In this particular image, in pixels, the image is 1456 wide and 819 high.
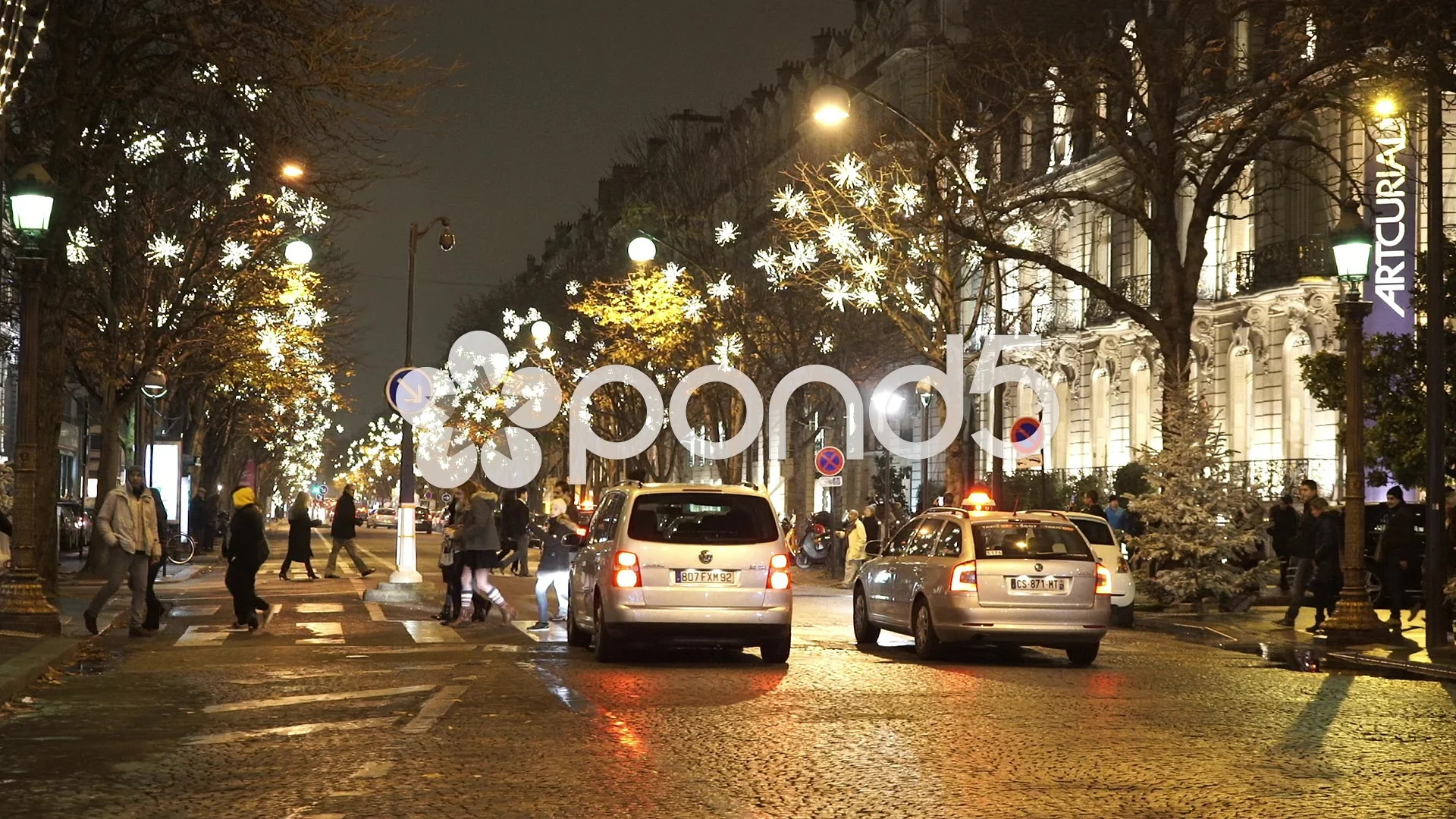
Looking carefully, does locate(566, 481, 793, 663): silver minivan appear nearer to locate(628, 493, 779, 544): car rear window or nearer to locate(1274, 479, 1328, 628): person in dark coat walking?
locate(628, 493, 779, 544): car rear window

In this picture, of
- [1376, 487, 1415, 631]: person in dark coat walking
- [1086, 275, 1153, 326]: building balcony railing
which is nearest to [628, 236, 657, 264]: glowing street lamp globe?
[1086, 275, 1153, 326]: building balcony railing

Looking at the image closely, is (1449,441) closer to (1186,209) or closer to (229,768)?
(229,768)

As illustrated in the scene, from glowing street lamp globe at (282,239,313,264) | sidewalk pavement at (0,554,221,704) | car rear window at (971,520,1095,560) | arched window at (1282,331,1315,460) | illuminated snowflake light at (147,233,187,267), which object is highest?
glowing street lamp globe at (282,239,313,264)

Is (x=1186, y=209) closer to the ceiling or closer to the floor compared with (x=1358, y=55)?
closer to the ceiling

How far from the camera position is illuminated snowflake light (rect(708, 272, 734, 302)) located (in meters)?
51.8

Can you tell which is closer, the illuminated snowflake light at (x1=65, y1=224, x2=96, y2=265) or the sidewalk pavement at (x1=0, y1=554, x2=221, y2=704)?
the sidewalk pavement at (x1=0, y1=554, x2=221, y2=704)

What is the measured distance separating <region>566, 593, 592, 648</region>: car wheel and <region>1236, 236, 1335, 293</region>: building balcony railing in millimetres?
23058

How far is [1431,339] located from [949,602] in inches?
223

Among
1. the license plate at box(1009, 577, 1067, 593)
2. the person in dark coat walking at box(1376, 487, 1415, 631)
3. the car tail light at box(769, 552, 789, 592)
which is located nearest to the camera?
the car tail light at box(769, 552, 789, 592)

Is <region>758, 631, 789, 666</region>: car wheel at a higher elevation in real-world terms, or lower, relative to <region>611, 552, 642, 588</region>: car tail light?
lower

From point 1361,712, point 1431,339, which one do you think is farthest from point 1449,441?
point 1361,712

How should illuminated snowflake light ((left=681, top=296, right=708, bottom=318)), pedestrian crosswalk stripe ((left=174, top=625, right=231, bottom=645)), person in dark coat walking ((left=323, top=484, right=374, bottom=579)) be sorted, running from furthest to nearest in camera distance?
1. illuminated snowflake light ((left=681, top=296, right=708, bottom=318))
2. person in dark coat walking ((left=323, top=484, right=374, bottom=579))
3. pedestrian crosswalk stripe ((left=174, top=625, right=231, bottom=645))

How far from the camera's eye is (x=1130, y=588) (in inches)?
949

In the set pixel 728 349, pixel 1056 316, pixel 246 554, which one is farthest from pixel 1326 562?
pixel 728 349
